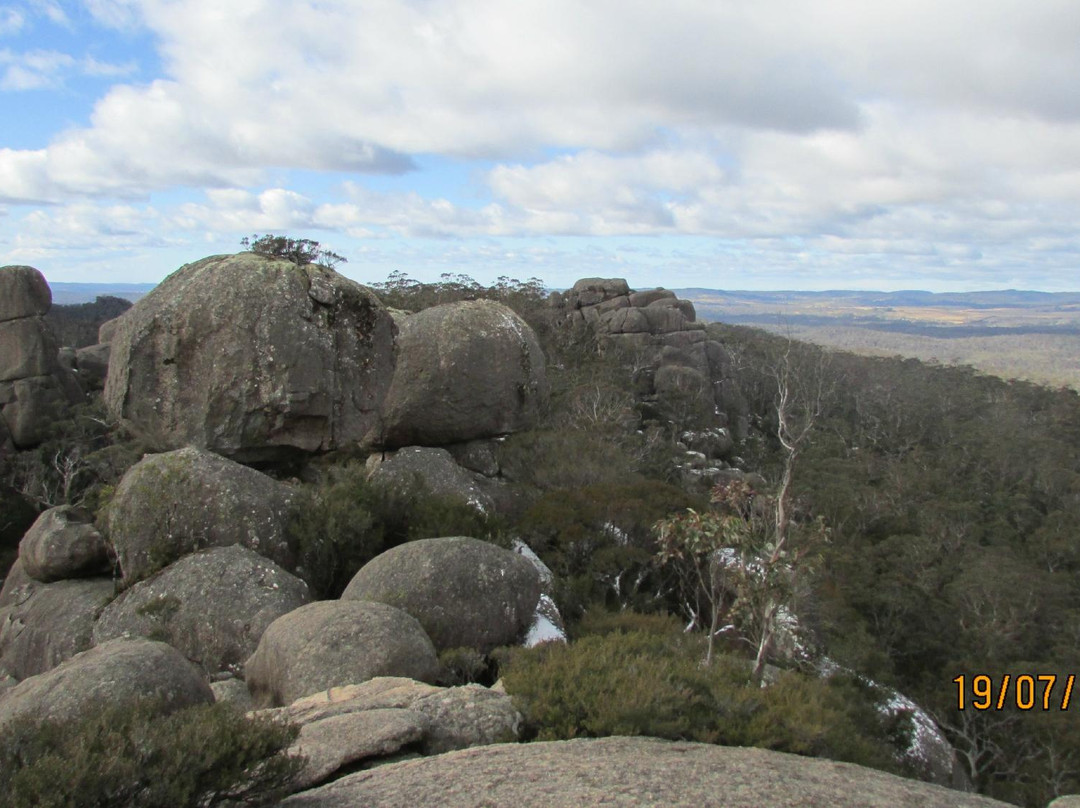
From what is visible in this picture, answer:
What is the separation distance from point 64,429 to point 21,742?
30.3 m

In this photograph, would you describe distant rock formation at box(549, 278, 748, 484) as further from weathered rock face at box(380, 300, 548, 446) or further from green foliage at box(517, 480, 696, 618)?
weathered rock face at box(380, 300, 548, 446)

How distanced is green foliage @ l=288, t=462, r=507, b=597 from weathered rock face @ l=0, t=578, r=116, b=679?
249 centimetres

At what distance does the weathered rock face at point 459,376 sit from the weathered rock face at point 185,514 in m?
3.29

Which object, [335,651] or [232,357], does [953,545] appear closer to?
[232,357]

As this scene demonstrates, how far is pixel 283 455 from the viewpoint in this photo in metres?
13.0

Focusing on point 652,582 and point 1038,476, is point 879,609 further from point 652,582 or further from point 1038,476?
point 1038,476

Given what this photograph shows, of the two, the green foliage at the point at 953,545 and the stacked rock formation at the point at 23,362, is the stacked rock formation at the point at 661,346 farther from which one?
the stacked rock formation at the point at 23,362

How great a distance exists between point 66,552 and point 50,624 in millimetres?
1009

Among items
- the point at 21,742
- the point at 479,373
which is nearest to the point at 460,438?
the point at 479,373

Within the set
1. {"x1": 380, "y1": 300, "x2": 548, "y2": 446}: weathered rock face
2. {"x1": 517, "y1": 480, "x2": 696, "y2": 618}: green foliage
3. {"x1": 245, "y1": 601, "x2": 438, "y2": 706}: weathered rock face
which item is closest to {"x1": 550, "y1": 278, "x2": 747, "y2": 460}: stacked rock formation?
{"x1": 517, "y1": 480, "x2": 696, "y2": 618}: green foliage

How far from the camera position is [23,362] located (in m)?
30.8

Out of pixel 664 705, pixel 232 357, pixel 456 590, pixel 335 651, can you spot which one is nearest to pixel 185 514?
pixel 232 357

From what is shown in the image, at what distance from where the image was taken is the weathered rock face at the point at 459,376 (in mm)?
13602

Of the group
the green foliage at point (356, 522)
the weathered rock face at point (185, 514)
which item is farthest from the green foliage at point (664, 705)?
the weathered rock face at point (185, 514)
